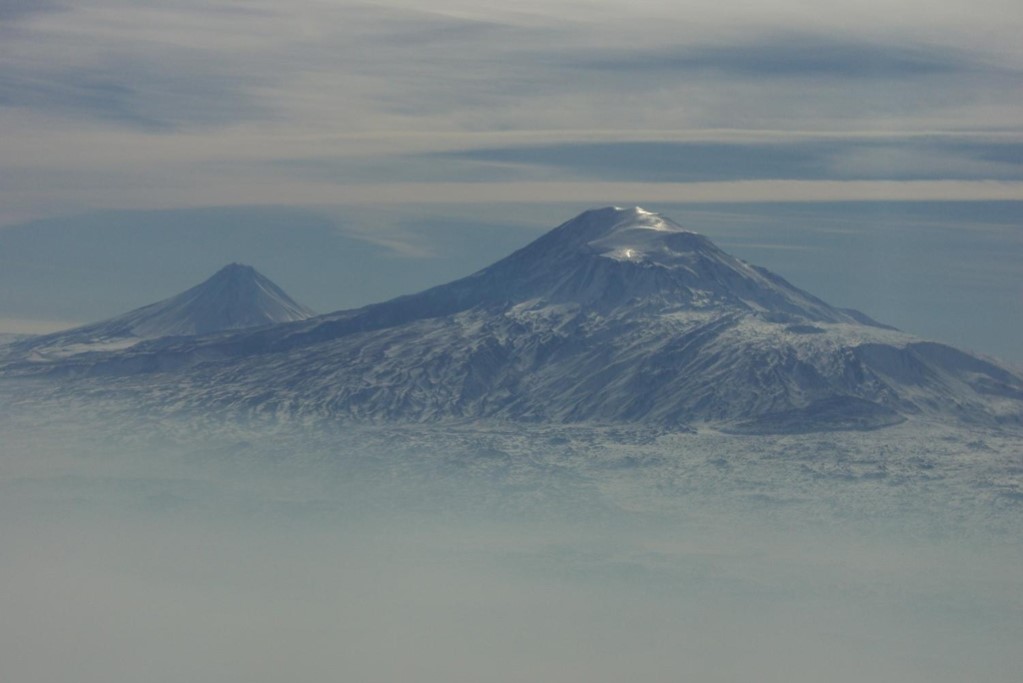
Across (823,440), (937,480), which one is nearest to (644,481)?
(823,440)

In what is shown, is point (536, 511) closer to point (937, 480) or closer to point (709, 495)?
point (709, 495)

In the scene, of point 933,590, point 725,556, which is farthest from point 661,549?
point 933,590

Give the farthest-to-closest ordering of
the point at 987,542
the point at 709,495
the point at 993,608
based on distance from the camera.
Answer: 1. the point at 709,495
2. the point at 987,542
3. the point at 993,608

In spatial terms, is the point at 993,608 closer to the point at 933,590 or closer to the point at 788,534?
the point at 933,590

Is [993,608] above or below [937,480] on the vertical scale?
below

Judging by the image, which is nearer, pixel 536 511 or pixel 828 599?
pixel 828 599

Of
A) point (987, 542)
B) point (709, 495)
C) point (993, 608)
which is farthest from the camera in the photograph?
point (709, 495)

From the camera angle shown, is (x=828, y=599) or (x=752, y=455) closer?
(x=828, y=599)

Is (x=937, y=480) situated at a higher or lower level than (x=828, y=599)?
higher
